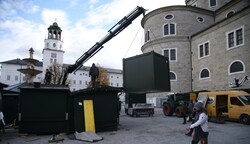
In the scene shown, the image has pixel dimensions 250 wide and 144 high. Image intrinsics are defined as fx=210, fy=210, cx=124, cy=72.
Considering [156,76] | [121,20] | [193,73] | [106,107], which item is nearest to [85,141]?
[106,107]

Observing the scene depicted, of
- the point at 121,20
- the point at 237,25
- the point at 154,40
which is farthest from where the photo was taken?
the point at 154,40

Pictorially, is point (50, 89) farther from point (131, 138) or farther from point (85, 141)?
point (131, 138)

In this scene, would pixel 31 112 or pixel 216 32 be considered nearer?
pixel 31 112

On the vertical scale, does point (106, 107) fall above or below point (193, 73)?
below

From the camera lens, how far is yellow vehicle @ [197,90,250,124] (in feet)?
46.6

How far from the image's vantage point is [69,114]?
12.3 meters

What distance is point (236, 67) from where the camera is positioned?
1060 inches

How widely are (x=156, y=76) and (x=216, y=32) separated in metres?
21.7

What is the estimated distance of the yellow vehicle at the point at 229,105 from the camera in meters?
14.2

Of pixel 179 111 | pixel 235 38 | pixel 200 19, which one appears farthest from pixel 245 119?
pixel 200 19

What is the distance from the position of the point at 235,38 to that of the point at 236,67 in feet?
12.1

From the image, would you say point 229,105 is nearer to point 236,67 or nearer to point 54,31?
point 236,67

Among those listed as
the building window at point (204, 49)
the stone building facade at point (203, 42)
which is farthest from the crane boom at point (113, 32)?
the building window at point (204, 49)

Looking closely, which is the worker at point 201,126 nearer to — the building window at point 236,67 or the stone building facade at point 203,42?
the stone building facade at point 203,42
